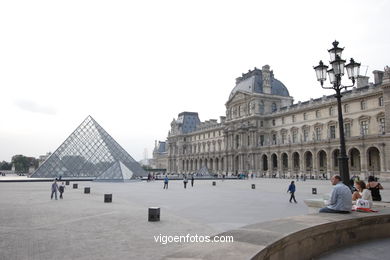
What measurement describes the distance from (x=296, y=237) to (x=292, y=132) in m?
54.2

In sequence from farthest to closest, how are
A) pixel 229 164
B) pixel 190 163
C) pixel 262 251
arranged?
1. pixel 190 163
2. pixel 229 164
3. pixel 262 251

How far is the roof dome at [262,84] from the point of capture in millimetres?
65044

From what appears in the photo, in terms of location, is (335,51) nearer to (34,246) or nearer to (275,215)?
(275,215)

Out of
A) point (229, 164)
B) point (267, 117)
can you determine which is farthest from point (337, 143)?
point (229, 164)

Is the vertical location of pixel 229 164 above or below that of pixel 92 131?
below

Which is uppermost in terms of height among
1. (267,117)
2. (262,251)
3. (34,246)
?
(267,117)

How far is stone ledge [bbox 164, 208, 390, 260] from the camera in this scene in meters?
3.42

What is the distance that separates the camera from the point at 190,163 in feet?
294

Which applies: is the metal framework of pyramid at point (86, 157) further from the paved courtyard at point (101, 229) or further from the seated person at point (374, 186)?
the seated person at point (374, 186)

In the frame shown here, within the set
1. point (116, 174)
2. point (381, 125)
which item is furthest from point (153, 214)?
point (381, 125)

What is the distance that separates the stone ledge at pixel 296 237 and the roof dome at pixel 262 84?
59.5m

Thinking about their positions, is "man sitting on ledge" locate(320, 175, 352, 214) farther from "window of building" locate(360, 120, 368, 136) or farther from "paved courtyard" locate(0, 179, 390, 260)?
"window of building" locate(360, 120, 368, 136)

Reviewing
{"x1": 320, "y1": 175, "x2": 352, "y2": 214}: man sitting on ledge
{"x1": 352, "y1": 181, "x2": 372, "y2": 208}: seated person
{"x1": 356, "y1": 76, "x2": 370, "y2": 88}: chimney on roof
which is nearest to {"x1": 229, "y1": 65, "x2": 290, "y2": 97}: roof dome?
{"x1": 356, "y1": 76, "x2": 370, "y2": 88}: chimney on roof

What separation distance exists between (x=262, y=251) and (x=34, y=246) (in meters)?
5.11
